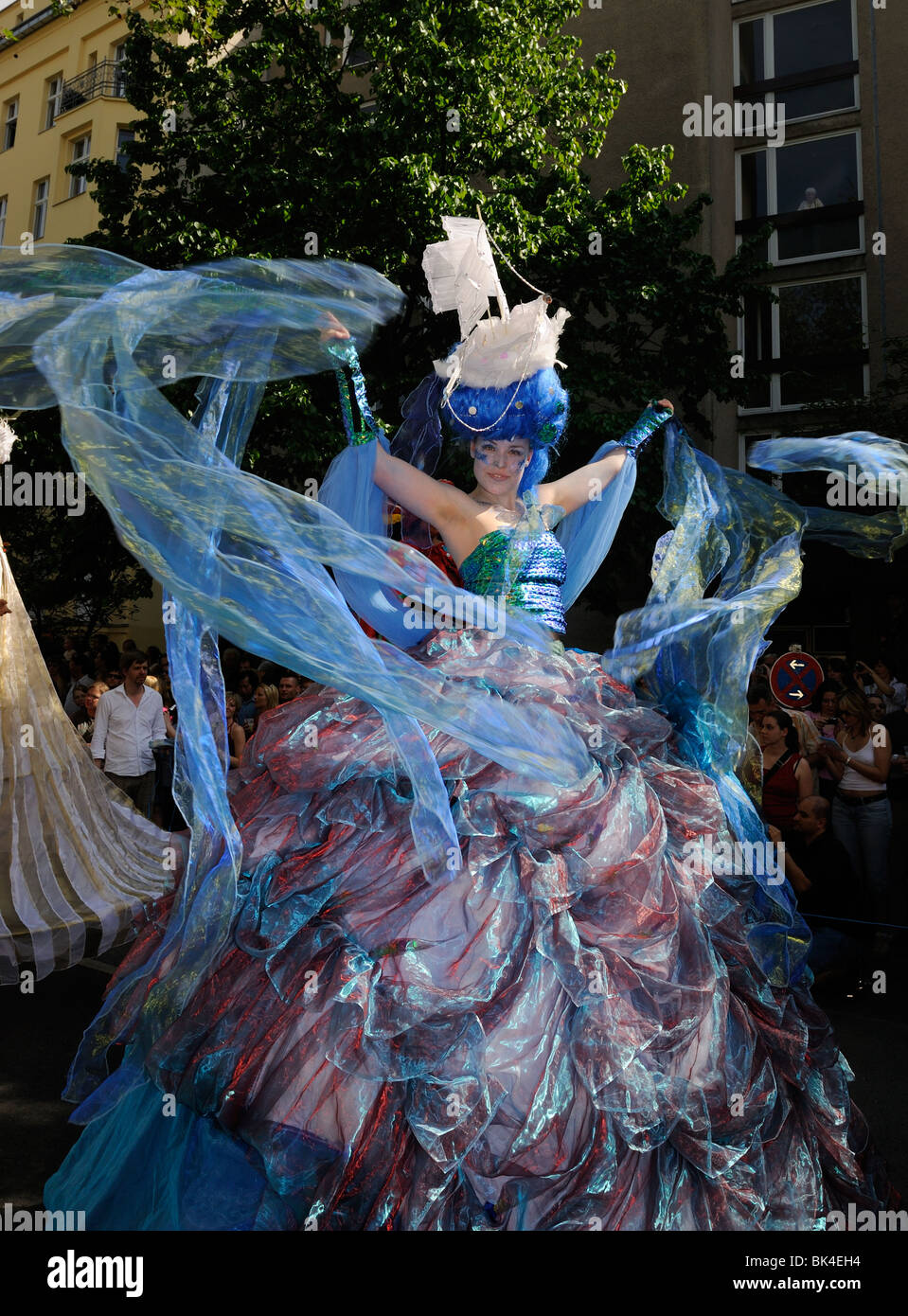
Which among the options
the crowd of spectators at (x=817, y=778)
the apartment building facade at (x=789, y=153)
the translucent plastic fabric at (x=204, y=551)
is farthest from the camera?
the apartment building facade at (x=789, y=153)

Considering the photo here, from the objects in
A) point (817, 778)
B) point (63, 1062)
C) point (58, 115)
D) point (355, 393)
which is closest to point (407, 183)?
point (817, 778)

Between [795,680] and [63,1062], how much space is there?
4566 mm

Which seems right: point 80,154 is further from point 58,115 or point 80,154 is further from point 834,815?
point 834,815

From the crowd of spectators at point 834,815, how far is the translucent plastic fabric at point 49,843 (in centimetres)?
273

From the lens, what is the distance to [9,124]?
23703 millimetres

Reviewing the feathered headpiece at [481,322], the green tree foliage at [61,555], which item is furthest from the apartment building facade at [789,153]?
the feathered headpiece at [481,322]

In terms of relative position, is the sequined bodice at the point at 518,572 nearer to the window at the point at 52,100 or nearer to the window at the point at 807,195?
the window at the point at 807,195

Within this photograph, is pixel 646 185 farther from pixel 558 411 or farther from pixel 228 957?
pixel 228 957

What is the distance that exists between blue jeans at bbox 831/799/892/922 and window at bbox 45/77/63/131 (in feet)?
77.1

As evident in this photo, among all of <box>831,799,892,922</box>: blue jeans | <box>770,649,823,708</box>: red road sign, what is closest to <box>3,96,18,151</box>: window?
<box>770,649,823,708</box>: red road sign

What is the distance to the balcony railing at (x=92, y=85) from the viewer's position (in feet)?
67.2

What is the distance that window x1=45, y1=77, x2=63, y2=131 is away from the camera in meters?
22.2

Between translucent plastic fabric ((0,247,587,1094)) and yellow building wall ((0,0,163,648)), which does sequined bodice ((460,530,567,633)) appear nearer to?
translucent plastic fabric ((0,247,587,1094))
